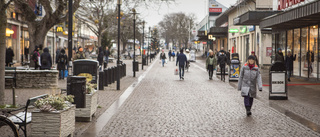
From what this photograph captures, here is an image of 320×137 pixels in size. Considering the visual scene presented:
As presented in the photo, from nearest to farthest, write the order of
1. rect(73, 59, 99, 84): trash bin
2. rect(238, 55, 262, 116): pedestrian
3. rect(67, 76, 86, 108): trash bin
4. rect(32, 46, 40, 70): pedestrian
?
rect(67, 76, 86, 108): trash bin < rect(238, 55, 262, 116): pedestrian < rect(73, 59, 99, 84): trash bin < rect(32, 46, 40, 70): pedestrian

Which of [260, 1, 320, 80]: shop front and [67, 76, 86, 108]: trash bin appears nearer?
[67, 76, 86, 108]: trash bin

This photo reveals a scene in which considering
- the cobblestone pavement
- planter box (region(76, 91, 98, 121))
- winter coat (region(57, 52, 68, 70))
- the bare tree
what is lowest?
the cobblestone pavement

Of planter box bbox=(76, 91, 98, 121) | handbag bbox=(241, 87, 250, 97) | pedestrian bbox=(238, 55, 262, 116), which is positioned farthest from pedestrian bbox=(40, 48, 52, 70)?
handbag bbox=(241, 87, 250, 97)

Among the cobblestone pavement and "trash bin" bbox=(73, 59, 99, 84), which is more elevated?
"trash bin" bbox=(73, 59, 99, 84)

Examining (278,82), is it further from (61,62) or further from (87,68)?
(61,62)

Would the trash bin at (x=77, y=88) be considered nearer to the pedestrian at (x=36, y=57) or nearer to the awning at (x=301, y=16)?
the awning at (x=301, y=16)

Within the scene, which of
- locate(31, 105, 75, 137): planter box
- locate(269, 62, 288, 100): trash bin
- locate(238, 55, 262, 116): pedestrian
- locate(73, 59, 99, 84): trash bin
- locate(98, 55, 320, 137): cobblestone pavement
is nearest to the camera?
locate(31, 105, 75, 137): planter box

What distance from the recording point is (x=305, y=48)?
75.8 ft

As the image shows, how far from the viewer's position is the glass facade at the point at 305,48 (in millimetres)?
21703

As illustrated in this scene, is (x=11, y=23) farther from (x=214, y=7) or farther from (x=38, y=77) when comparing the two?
(x=214, y=7)

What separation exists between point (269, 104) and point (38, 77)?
360 inches

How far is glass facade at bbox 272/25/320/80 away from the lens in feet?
71.2

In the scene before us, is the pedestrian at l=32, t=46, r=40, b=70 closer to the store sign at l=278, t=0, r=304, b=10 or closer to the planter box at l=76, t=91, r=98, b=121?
the planter box at l=76, t=91, r=98, b=121

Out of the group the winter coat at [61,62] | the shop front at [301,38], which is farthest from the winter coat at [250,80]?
the winter coat at [61,62]
